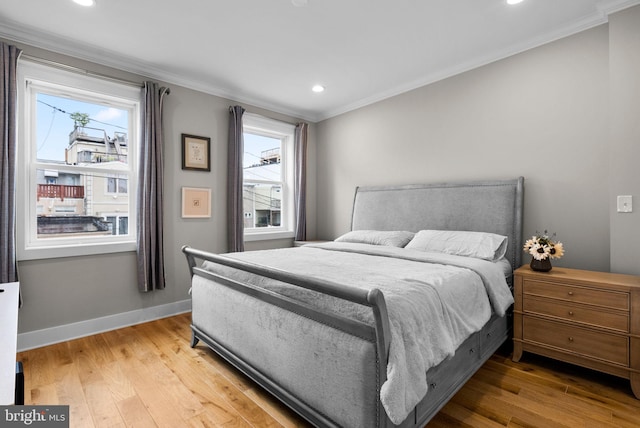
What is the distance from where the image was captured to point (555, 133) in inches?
103

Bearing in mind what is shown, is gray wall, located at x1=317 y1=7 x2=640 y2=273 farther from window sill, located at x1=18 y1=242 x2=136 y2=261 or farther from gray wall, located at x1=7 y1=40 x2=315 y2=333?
window sill, located at x1=18 y1=242 x2=136 y2=261

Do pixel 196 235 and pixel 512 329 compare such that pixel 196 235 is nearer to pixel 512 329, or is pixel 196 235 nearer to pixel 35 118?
pixel 35 118

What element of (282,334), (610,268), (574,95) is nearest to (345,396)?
(282,334)

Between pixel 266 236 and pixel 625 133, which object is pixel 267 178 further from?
pixel 625 133

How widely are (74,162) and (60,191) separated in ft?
0.96

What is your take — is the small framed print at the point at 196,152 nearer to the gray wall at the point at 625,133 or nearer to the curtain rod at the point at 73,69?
the curtain rod at the point at 73,69

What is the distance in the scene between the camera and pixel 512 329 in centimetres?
252

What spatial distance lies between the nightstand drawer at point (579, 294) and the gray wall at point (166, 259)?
306cm

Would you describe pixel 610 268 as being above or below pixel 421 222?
below

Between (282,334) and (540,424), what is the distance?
1.43 meters

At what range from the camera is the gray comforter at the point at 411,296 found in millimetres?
1252

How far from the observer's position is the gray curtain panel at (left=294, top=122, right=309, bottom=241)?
4516 millimetres

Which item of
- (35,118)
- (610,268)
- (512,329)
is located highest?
(35,118)

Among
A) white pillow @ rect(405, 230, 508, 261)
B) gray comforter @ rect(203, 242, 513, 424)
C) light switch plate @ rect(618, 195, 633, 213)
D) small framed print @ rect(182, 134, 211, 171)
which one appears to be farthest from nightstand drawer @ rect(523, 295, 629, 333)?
small framed print @ rect(182, 134, 211, 171)
